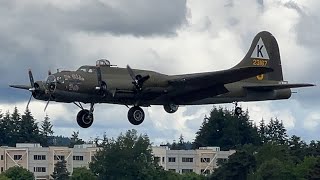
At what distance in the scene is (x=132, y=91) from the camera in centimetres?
8331

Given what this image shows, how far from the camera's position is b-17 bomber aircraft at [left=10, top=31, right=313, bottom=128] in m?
81.4

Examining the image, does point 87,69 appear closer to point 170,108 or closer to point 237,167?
point 170,108

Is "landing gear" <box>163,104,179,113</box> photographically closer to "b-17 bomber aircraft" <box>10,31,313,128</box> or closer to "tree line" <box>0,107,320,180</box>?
"b-17 bomber aircraft" <box>10,31,313,128</box>

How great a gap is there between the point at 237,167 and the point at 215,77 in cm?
9152

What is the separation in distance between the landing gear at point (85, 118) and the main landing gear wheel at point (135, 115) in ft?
7.78

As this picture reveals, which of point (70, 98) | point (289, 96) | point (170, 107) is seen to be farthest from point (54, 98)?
point (289, 96)

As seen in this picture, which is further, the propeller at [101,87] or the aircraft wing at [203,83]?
the aircraft wing at [203,83]

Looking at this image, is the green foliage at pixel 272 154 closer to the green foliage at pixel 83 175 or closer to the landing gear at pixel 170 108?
the green foliage at pixel 83 175

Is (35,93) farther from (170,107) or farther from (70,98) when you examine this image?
(170,107)

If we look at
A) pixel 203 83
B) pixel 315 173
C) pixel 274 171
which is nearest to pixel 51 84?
pixel 203 83

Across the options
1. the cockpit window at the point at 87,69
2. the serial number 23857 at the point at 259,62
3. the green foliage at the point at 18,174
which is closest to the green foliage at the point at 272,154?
the green foliage at the point at 18,174

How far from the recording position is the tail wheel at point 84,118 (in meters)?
82.3

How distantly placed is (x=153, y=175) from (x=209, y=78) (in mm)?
93178

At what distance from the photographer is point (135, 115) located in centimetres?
8344
